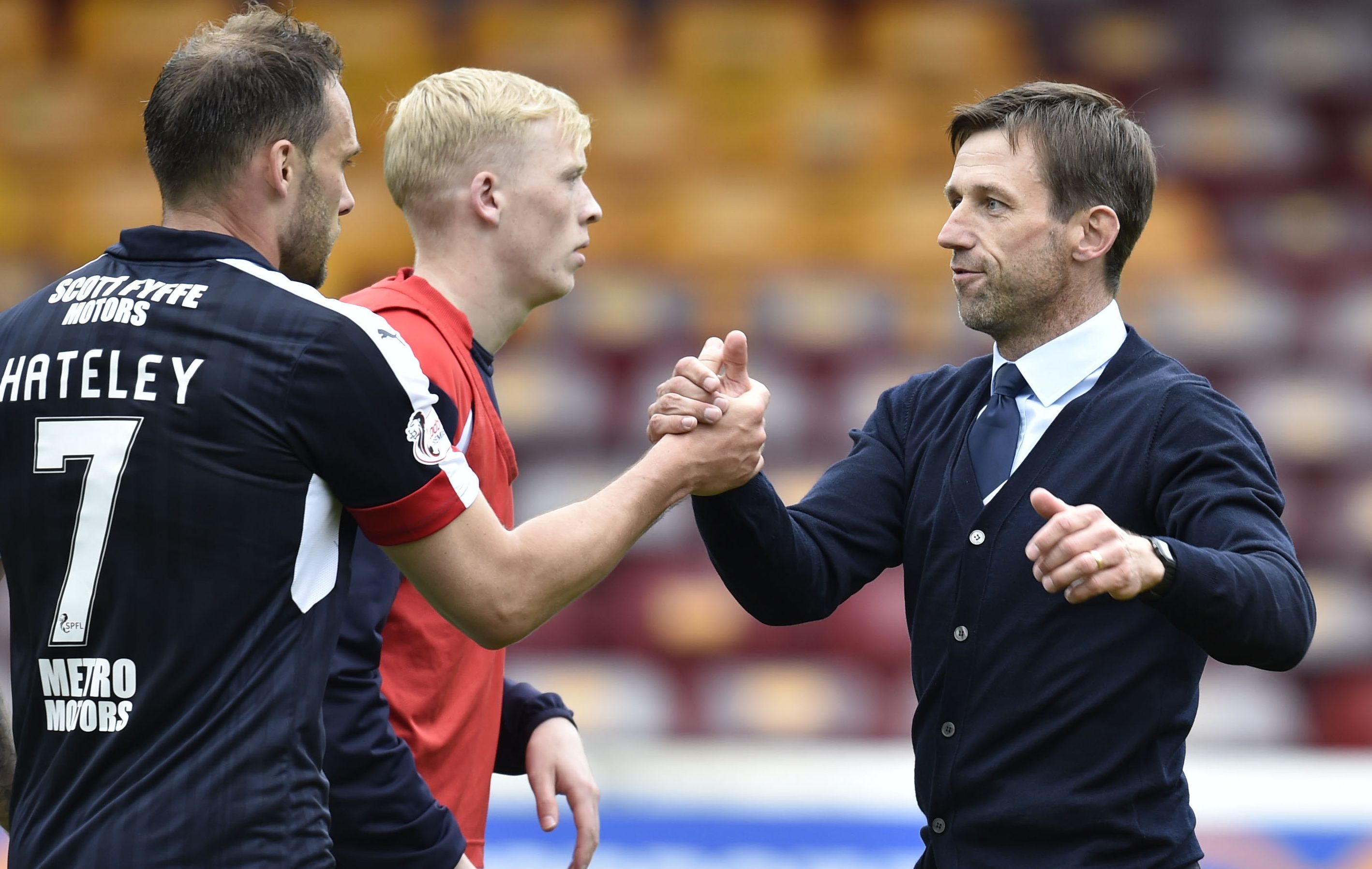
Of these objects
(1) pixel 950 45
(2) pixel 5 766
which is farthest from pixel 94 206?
(2) pixel 5 766

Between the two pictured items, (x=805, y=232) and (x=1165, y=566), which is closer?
(x=1165, y=566)

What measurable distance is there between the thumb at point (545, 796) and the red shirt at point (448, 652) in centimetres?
10

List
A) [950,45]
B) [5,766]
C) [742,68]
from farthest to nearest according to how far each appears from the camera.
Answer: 1. [950,45]
2. [742,68]
3. [5,766]

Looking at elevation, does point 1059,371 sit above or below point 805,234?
below

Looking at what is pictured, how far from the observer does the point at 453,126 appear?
2.46 m

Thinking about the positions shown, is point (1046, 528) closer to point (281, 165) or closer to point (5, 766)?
point (281, 165)

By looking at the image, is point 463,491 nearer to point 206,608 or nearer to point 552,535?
point 552,535

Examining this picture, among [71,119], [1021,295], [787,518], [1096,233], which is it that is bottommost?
[787,518]

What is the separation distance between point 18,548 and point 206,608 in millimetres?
265

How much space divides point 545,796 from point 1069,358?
1.04m

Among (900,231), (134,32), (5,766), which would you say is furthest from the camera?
(134,32)

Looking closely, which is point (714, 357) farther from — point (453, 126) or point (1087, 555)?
point (1087, 555)

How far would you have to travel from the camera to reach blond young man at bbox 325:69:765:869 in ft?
6.72

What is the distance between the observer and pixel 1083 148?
7.89 feet
